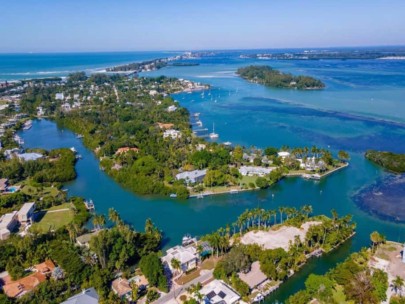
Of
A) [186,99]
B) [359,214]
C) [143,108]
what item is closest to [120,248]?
[359,214]

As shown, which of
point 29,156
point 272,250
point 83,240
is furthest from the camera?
point 29,156

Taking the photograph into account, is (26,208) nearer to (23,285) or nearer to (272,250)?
(23,285)

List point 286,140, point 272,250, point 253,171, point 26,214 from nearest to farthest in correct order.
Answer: point 272,250
point 26,214
point 253,171
point 286,140

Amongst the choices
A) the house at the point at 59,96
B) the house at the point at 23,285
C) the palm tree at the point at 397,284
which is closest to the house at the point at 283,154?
the palm tree at the point at 397,284

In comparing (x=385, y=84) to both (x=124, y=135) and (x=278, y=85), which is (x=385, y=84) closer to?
(x=278, y=85)

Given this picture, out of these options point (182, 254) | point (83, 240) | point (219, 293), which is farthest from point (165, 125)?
point (219, 293)
